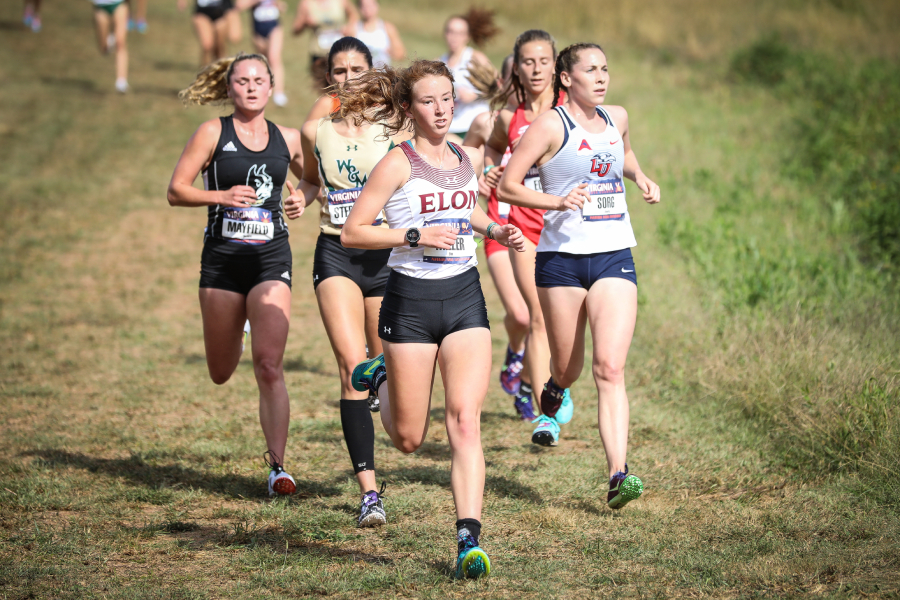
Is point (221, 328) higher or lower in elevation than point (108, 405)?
higher

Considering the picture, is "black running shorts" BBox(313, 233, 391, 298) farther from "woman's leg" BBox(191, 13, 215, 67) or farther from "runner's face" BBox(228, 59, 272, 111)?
"woman's leg" BBox(191, 13, 215, 67)

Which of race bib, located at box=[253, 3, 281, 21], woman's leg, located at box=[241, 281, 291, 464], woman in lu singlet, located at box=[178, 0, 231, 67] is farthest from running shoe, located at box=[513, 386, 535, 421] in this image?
woman in lu singlet, located at box=[178, 0, 231, 67]

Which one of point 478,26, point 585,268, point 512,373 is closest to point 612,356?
point 585,268

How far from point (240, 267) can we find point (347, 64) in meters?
1.34

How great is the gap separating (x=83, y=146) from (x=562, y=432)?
11.8 meters

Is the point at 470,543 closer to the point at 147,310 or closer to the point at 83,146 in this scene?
the point at 147,310

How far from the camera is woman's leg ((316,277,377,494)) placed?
507 cm

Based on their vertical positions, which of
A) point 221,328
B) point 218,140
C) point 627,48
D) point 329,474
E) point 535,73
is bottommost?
point 329,474

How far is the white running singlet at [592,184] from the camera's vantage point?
5000mm

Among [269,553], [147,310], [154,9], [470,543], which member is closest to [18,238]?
[147,310]

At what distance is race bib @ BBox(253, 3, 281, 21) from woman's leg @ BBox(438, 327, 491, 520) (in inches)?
476

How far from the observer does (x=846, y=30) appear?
2498 cm

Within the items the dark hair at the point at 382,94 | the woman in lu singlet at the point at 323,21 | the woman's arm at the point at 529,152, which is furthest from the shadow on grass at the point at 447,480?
the woman in lu singlet at the point at 323,21

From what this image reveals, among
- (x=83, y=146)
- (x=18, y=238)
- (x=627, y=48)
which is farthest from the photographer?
(x=627, y=48)
